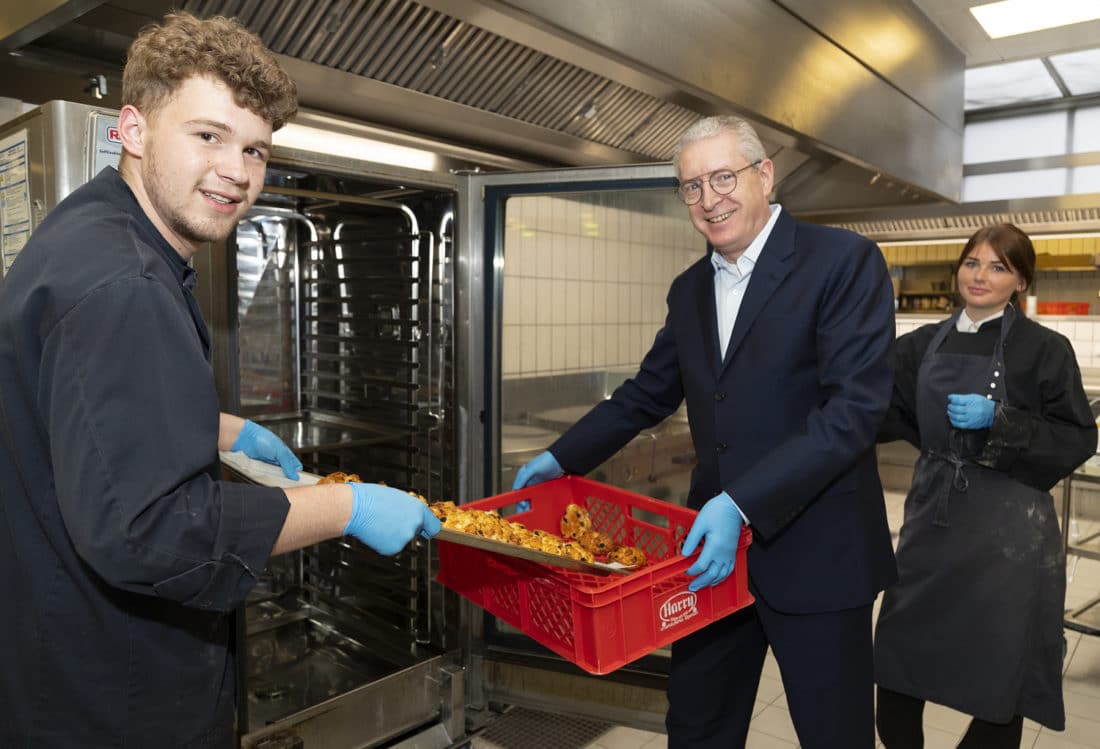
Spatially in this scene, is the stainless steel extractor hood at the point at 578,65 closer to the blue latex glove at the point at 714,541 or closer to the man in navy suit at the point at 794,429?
the man in navy suit at the point at 794,429

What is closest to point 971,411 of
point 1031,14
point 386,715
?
point 386,715

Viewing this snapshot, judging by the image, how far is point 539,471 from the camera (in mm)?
2164

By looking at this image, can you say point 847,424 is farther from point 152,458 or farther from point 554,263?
point 554,263

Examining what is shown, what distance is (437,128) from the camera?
2.71m

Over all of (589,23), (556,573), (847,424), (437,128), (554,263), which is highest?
(589,23)

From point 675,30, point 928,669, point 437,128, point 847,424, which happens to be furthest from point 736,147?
point 928,669

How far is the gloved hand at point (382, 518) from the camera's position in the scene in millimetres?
1237

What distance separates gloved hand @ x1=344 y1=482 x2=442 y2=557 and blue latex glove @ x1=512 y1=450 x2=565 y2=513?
86 centimetres

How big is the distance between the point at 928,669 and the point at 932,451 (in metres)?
0.67

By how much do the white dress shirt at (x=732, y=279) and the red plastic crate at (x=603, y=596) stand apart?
0.48 meters

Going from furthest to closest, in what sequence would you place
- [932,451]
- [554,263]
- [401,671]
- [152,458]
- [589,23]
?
[554,263]
[401,671]
[932,451]
[589,23]
[152,458]

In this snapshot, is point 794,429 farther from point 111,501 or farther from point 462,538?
point 111,501

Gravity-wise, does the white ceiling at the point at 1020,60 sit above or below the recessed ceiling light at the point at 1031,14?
above

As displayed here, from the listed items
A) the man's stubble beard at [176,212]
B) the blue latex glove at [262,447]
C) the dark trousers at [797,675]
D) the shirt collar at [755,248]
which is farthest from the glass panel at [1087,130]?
the man's stubble beard at [176,212]
